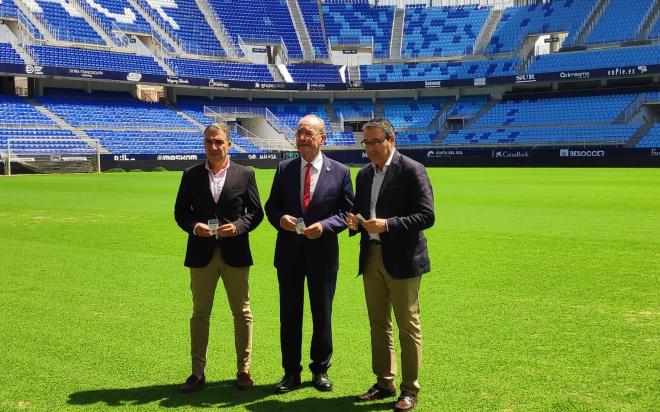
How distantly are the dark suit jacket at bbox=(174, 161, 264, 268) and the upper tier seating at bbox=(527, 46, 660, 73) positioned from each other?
60.2 meters

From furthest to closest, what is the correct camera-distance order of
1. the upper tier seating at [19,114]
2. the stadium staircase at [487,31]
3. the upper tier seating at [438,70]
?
the stadium staircase at [487,31] → the upper tier seating at [438,70] → the upper tier seating at [19,114]

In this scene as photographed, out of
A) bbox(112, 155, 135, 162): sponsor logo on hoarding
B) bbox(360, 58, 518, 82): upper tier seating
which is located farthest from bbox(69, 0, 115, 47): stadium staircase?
bbox(360, 58, 518, 82): upper tier seating

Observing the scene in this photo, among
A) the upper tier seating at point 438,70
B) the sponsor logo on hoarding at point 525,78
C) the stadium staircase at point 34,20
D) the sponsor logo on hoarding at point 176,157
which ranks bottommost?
the sponsor logo on hoarding at point 176,157

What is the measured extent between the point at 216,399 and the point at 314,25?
242 feet

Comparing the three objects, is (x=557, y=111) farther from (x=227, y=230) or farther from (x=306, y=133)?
(x=227, y=230)

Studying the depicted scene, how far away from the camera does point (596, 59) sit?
61531 mm

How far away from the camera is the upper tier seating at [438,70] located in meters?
67.1

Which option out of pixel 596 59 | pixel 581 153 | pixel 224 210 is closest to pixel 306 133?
pixel 224 210

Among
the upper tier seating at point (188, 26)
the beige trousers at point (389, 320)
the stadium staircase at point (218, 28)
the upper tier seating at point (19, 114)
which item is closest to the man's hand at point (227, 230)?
the beige trousers at point (389, 320)

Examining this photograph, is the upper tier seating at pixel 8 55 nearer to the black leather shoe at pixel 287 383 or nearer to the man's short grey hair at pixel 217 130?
the man's short grey hair at pixel 217 130

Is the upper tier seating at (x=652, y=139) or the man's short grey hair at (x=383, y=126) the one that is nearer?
the man's short grey hair at (x=383, y=126)

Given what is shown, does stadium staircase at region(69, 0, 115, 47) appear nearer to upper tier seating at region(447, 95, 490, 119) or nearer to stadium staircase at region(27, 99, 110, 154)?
stadium staircase at region(27, 99, 110, 154)

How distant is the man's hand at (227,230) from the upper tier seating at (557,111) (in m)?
57.5

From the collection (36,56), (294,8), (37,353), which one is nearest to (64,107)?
(36,56)
